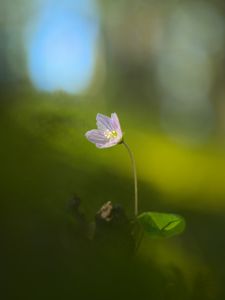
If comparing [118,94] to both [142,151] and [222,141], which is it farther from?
[222,141]

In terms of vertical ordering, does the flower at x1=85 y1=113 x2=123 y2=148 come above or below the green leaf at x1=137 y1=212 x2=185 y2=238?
above

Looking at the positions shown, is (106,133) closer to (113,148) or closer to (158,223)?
(113,148)

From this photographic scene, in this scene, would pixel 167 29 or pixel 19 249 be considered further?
pixel 167 29

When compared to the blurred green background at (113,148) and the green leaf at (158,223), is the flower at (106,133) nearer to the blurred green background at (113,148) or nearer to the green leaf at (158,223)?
the blurred green background at (113,148)

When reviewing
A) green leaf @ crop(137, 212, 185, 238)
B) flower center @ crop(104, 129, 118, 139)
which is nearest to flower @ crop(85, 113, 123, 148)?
flower center @ crop(104, 129, 118, 139)

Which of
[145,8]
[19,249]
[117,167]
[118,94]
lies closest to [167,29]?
[145,8]

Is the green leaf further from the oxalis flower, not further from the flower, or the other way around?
the flower

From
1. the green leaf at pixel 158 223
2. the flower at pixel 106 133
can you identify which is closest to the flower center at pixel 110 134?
the flower at pixel 106 133
